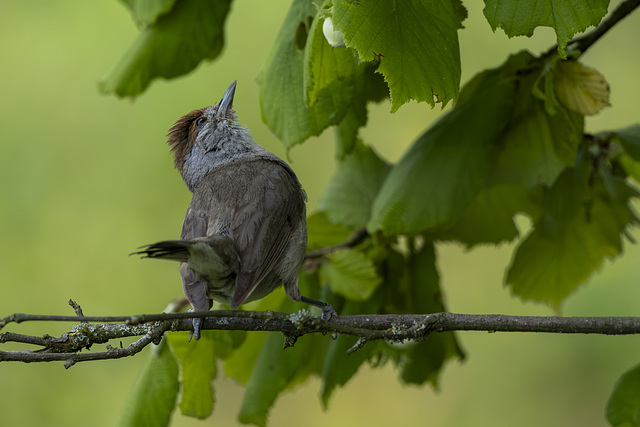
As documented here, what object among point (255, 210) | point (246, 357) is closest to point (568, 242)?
point (255, 210)

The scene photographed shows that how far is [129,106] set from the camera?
6668mm

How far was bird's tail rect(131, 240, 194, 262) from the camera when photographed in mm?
1863

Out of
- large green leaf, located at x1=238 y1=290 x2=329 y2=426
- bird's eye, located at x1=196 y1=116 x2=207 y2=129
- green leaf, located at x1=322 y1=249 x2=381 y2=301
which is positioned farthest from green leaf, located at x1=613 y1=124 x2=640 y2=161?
bird's eye, located at x1=196 y1=116 x2=207 y2=129

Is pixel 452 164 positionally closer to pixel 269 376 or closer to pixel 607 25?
pixel 607 25

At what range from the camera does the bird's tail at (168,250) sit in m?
1.86

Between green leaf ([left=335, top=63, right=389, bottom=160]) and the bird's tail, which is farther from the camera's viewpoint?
green leaf ([left=335, top=63, right=389, bottom=160])

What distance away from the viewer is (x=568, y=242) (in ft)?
10.6

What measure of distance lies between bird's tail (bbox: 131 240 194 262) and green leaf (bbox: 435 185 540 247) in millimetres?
1358

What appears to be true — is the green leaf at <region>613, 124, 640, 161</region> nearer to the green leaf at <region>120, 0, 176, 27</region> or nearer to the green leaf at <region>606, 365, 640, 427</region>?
the green leaf at <region>606, 365, 640, 427</region>

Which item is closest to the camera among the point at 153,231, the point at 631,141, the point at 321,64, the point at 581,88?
the point at 321,64

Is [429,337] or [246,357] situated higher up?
[246,357]

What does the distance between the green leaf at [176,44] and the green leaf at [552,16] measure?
1406mm

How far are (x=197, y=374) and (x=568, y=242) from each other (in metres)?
1.73

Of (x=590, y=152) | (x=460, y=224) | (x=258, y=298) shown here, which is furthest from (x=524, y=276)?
(x=258, y=298)
